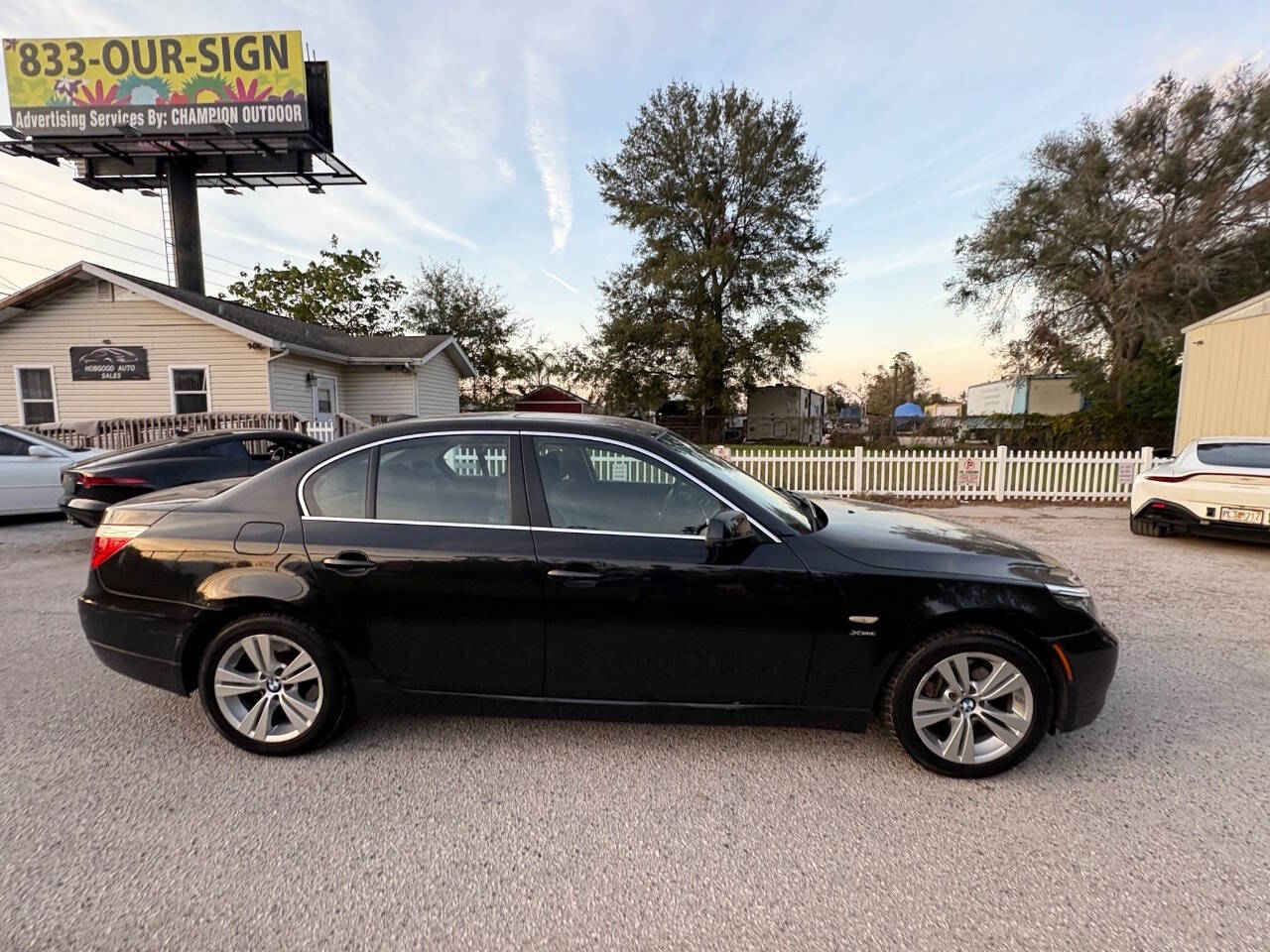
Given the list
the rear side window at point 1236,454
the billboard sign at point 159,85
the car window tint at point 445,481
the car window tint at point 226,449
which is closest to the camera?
the car window tint at point 445,481

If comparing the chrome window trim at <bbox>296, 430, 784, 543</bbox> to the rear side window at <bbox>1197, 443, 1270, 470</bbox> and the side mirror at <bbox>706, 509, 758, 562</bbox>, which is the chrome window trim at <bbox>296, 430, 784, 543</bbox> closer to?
the side mirror at <bbox>706, 509, 758, 562</bbox>

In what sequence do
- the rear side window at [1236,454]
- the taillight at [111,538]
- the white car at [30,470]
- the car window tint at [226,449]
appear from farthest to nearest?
the white car at [30,470], the car window tint at [226,449], the rear side window at [1236,454], the taillight at [111,538]

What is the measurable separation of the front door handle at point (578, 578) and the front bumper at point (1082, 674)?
78.1 inches

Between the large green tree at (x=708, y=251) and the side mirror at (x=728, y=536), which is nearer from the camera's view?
the side mirror at (x=728, y=536)

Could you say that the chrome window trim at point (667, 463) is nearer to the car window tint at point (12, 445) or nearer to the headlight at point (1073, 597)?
the headlight at point (1073, 597)

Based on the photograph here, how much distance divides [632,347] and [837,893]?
28653 mm

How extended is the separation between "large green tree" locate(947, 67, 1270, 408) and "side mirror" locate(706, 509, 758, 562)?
20.7 metres

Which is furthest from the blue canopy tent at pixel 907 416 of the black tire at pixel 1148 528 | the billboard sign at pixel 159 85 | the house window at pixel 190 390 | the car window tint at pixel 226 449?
the car window tint at pixel 226 449

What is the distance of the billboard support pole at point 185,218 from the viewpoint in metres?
19.5

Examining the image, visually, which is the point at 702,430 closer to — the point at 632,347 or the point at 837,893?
the point at 632,347

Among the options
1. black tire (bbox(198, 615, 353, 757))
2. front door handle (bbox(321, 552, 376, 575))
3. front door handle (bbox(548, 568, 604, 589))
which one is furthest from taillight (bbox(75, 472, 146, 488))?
front door handle (bbox(548, 568, 604, 589))

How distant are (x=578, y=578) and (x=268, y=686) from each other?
1.55 metres

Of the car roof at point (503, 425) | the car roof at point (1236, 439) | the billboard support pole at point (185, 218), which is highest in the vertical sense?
the billboard support pole at point (185, 218)

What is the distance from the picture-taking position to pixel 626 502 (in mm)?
2734
